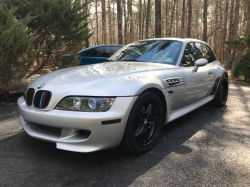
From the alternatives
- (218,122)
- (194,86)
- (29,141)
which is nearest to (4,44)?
(29,141)

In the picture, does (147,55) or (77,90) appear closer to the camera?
→ (77,90)

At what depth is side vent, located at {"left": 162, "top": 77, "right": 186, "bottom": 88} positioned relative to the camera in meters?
2.87

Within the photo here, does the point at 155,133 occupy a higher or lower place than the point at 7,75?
lower

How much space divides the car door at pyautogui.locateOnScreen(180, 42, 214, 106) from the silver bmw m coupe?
0.07ft

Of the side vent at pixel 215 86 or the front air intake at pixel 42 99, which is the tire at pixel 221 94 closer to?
the side vent at pixel 215 86

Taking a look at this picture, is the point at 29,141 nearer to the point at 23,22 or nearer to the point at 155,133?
the point at 155,133

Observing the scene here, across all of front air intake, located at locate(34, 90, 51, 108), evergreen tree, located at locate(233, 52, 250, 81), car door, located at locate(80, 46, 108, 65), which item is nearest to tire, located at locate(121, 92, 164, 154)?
front air intake, located at locate(34, 90, 51, 108)

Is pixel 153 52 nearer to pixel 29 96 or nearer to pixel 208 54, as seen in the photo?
pixel 208 54

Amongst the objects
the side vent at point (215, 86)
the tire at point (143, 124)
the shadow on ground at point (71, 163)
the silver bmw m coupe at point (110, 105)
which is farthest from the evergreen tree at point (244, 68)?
the tire at point (143, 124)

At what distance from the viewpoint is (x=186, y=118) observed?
13.0 ft

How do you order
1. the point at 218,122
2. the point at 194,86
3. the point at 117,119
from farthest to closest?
1. the point at 218,122
2. the point at 194,86
3. the point at 117,119

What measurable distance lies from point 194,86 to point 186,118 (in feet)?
2.50

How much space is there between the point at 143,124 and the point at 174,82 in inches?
33.3

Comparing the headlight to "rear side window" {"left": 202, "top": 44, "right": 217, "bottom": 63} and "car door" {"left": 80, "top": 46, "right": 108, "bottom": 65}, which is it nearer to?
"rear side window" {"left": 202, "top": 44, "right": 217, "bottom": 63}
